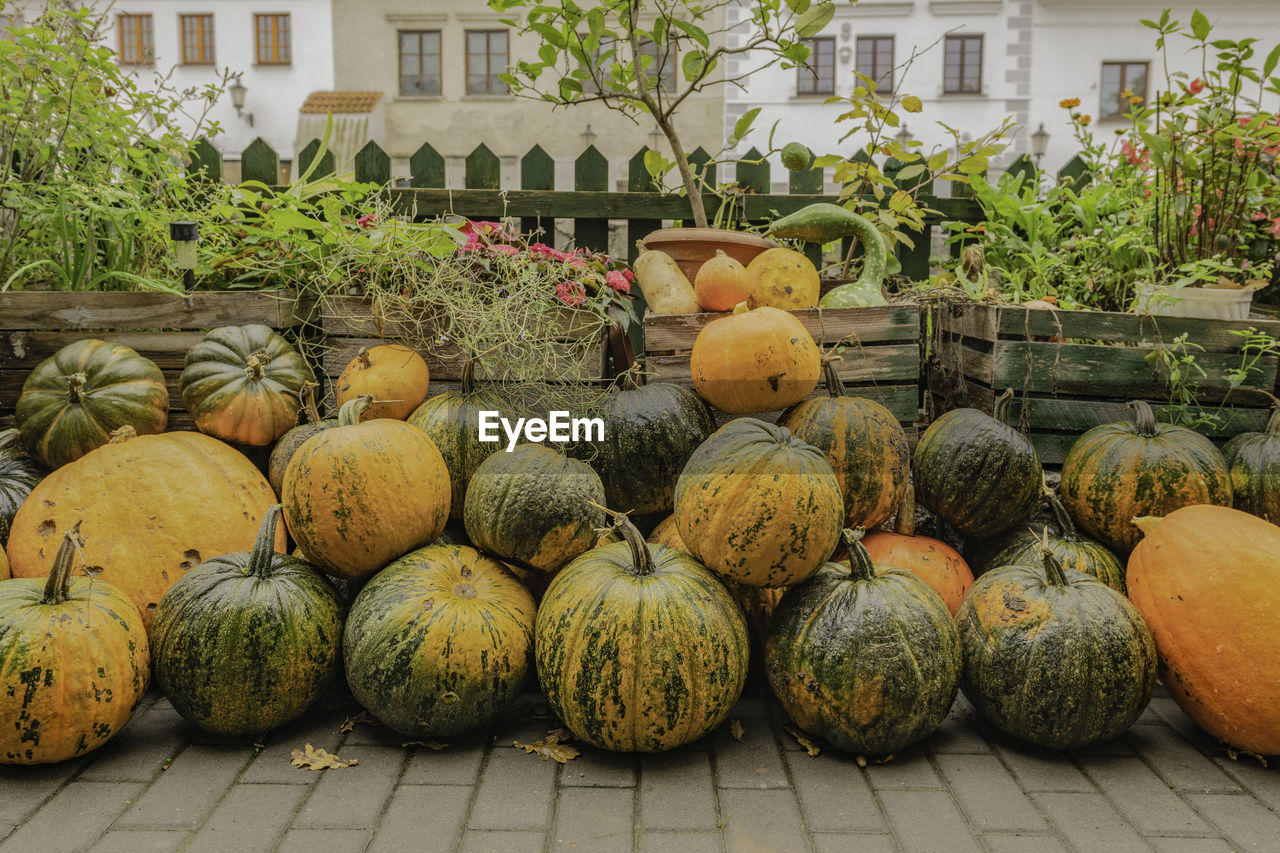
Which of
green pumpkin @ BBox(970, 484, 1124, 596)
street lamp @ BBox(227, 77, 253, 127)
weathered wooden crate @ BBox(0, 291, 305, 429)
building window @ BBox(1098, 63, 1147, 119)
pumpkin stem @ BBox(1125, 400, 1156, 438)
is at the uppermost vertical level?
building window @ BBox(1098, 63, 1147, 119)

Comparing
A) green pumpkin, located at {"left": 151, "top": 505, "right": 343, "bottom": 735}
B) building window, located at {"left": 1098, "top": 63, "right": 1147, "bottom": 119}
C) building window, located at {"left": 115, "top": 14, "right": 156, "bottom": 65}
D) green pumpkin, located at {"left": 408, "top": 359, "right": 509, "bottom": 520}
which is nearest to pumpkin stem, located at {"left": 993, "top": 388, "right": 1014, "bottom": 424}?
green pumpkin, located at {"left": 408, "top": 359, "right": 509, "bottom": 520}

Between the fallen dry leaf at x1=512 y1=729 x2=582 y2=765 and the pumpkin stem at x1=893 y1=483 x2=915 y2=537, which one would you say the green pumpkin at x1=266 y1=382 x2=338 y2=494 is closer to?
the fallen dry leaf at x1=512 y1=729 x2=582 y2=765

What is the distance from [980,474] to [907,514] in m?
0.30

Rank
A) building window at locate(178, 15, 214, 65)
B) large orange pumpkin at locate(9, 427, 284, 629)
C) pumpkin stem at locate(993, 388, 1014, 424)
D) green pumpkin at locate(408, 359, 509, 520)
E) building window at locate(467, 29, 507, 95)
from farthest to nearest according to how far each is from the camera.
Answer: building window at locate(178, 15, 214, 65), building window at locate(467, 29, 507, 95), pumpkin stem at locate(993, 388, 1014, 424), green pumpkin at locate(408, 359, 509, 520), large orange pumpkin at locate(9, 427, 284, 629)

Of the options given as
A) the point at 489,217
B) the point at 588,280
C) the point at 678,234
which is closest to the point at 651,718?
the point at 588,280

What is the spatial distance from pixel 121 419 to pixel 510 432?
4.74 feet

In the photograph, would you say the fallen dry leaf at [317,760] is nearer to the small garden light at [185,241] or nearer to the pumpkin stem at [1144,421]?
the small garden light at [185,241]

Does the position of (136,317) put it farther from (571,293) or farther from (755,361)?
(755,361)

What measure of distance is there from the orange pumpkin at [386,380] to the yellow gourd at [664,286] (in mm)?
985

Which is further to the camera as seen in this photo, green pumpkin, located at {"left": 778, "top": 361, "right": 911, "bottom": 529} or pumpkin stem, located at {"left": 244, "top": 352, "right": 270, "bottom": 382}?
Answer: pumpkin stem, located at {"left": 244, "top": 352, "right": 270, "bottom": 382}

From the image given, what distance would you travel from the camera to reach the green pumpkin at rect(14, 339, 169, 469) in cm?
309

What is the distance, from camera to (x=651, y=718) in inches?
88.4

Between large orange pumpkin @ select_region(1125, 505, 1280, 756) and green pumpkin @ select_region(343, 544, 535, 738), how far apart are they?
1887 mm

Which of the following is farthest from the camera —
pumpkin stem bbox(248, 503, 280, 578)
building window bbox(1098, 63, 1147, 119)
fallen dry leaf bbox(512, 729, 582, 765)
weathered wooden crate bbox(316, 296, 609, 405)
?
building window bbox(1098, 63, 1147, 119)
